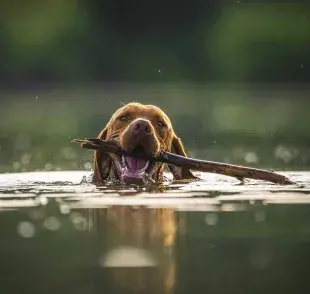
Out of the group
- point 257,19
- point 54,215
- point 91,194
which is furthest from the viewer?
point 257,19

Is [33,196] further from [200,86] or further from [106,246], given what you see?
[200,86]

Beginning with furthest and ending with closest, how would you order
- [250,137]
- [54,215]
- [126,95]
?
[126,95] → [250,137] → [54,215]

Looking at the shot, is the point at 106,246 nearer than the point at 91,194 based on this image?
Yes

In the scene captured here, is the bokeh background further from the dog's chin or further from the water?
the water

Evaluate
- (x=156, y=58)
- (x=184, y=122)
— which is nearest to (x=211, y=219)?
(x=184, y=122)

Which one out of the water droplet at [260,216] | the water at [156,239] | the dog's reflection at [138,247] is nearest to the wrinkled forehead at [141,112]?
the water at [156,239]

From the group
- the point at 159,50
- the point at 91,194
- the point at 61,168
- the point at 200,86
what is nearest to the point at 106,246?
the point at 91,194

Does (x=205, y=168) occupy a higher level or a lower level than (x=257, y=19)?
lower

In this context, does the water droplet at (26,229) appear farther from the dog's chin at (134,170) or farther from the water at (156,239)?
the dog's chin at (134,170)

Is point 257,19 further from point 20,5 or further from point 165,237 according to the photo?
point 165,237
